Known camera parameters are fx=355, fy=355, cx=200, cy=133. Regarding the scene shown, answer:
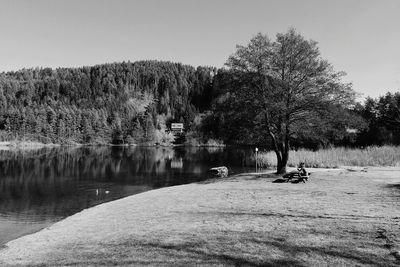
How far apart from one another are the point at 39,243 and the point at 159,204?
910 cm

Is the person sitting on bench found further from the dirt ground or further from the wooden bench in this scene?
the dirt ground

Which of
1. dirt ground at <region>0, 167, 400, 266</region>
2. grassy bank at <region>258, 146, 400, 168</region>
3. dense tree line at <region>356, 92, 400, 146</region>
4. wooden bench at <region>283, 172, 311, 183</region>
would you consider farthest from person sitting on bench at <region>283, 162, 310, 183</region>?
dense tree line at <region>356, 92, 400, 146</region>

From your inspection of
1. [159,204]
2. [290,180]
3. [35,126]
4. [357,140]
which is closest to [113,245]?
[159,204]

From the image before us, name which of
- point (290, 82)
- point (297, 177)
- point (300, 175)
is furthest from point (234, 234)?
point (290, 82)

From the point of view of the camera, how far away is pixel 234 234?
13.5 metres

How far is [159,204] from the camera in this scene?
23531 mm

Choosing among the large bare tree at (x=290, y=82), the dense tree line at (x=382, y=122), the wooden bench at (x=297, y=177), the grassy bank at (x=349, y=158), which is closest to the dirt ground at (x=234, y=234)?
the wooden bench at (x=297, y=177)

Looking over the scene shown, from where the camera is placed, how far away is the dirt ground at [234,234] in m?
10.8

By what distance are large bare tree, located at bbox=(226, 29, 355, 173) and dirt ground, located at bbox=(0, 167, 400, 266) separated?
1341cm

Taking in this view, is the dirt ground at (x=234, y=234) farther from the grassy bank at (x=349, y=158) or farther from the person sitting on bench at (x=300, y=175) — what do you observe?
the grassy bank at (x=349, y=158)

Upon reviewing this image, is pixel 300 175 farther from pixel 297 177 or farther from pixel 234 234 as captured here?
pixel 234 234

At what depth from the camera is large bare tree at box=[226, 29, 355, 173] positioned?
3553 centimetres

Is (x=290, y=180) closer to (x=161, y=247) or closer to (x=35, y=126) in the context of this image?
(x=161, y=247)

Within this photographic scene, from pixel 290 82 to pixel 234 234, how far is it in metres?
26.0
